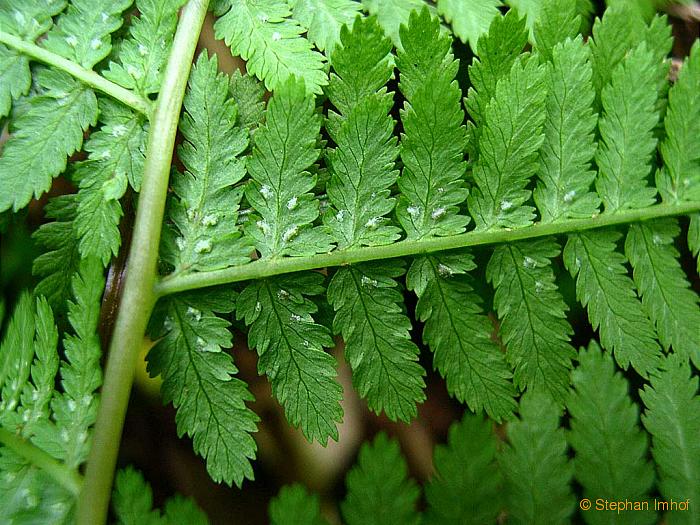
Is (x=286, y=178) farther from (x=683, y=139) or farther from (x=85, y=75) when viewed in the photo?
(x=683, y=139)

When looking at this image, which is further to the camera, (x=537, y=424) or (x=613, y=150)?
(x=613, y=150)

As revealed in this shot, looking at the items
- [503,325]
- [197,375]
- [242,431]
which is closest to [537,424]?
[503,325]

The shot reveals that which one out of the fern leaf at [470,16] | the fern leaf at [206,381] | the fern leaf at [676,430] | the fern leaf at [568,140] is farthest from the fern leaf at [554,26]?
the fern leaf at [206,381]

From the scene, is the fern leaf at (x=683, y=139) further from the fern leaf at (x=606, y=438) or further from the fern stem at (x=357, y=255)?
the fern leaf at (x=606, y=438)

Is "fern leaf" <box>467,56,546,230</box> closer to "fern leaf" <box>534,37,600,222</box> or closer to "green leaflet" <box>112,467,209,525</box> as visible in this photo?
"fern leaf" <box>534,37,600,222</box>

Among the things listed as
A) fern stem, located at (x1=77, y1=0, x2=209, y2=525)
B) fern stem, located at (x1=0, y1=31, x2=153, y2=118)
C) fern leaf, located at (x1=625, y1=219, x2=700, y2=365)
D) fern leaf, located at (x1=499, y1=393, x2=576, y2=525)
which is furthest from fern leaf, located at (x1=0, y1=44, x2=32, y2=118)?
fern leaf, located at (x1=625, y1=219, x2=700, y2=365)

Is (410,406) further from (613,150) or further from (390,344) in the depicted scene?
(613,150)
